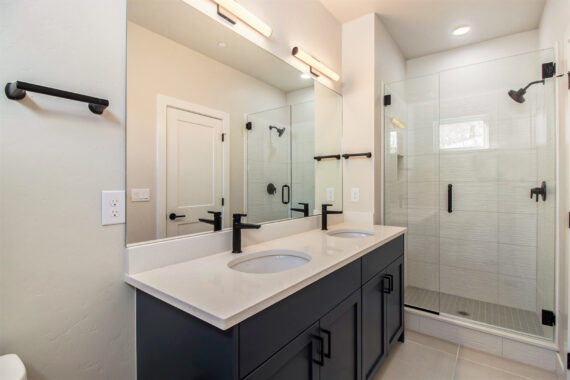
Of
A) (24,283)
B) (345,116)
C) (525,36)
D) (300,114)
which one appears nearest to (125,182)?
(24,283)

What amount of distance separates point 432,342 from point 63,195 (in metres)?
2.54

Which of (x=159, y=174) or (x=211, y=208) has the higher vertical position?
(x=159, y=174)

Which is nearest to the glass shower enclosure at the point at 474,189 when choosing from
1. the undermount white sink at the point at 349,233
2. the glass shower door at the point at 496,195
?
the glass shower door at the point at 496,195

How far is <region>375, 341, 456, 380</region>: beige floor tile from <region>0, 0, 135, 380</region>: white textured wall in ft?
5.21

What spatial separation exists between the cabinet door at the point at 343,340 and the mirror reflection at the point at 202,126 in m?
0.66

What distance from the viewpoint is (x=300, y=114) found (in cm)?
197

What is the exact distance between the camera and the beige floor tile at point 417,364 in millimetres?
1749

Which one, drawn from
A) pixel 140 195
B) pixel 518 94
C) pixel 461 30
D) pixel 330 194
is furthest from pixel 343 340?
pixel 461 30

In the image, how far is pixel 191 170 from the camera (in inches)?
48.1

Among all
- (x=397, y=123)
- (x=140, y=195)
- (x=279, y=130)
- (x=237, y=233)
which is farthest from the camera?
(x=397, y=123)

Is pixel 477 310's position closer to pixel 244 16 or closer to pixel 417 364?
pixel 417 364

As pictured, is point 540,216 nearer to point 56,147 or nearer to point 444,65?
point 444,65

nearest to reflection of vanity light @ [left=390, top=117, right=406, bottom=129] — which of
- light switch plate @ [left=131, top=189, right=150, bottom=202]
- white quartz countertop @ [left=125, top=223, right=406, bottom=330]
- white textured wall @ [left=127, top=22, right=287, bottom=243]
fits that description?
white quartz countertop @ [left=125, top=223, right=406, bottom=330]

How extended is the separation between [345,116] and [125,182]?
76.8 inches
